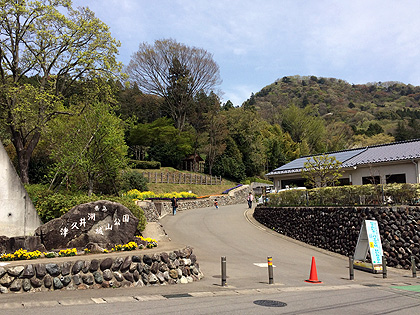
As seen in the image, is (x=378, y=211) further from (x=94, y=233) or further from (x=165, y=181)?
(x=165, y=181)

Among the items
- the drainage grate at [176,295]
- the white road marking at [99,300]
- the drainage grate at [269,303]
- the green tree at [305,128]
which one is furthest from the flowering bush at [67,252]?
the green tree at [305,128]

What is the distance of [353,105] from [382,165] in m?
93.4

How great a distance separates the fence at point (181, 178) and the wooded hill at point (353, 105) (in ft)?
66.6

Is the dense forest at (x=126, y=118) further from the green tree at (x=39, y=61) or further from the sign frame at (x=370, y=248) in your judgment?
the sign frame at (x=370, y=248)

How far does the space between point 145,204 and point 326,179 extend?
12.5 meters

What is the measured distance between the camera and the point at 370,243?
13.6 meters

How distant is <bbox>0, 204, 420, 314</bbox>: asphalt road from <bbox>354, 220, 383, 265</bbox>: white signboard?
75 centimetres

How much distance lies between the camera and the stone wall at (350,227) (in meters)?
15.5

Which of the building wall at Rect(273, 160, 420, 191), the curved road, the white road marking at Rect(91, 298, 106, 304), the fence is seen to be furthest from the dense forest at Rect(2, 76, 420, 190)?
the building wall at Rect(273, 160, 420, 191)

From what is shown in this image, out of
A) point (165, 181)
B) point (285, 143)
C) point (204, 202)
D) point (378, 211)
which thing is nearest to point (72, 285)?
point (378, 211)

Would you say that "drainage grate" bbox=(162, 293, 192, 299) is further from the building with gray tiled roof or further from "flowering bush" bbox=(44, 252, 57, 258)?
the building with gray tiled roof

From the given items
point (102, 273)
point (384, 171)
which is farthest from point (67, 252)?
point (384, 171)

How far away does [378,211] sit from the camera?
1634 centimetres

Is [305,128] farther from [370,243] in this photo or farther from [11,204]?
[11,204]
